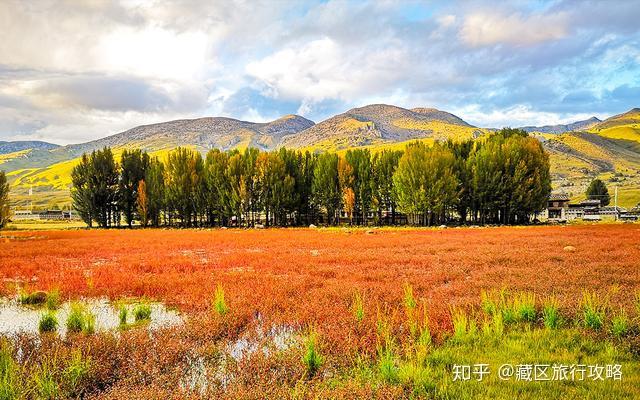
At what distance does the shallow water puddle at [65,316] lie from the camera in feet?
32.3

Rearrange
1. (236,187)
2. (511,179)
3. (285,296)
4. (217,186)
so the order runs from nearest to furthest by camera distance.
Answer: (285,296) → (511,179) → (236,187) → (217,186)

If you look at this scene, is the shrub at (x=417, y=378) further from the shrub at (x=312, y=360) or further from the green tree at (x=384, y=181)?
the green tree at (x=384, y=181)

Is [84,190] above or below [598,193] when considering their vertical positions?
above

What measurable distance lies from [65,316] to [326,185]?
6988 cm

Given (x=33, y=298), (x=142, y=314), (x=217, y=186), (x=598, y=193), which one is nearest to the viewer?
(x=142, y=314)

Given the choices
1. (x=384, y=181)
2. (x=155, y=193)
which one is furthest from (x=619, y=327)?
(x=155, y=193)

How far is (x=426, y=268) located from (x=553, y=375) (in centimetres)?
1270

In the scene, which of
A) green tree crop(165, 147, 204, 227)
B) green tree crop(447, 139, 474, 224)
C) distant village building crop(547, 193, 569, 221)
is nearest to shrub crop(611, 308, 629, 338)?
green tree crop(447, 139, 474, 224)

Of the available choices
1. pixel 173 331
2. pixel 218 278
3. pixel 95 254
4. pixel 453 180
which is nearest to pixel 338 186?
pixel 453 180

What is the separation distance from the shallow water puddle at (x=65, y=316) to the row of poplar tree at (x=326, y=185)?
62.0m

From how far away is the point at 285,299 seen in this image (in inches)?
486

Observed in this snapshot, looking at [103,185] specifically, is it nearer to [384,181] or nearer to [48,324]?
[384,181]

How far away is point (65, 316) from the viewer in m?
11.2

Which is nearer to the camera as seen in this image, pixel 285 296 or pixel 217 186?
pixel 285 296
